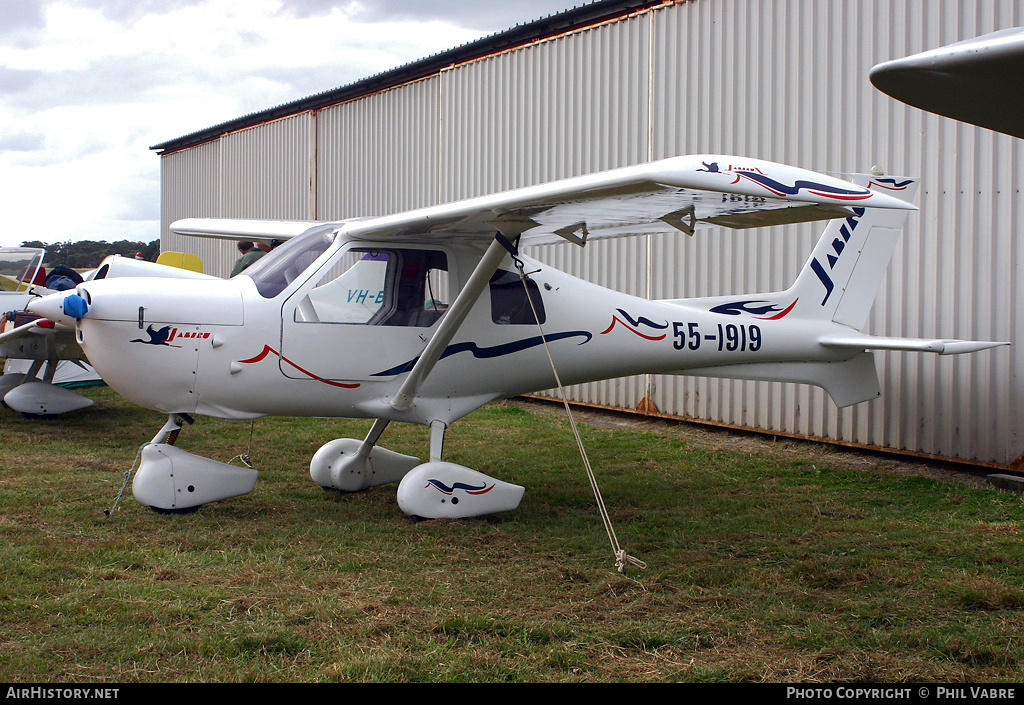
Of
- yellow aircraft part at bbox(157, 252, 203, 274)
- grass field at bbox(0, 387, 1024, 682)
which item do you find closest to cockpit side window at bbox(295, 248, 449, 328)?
grass field at bbox(0, 387, 1024, 682)

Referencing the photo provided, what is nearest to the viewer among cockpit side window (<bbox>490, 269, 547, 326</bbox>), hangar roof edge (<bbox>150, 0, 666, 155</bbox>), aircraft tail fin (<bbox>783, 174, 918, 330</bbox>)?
cockpit side window (<bbox>490, 269, 547, 326</bbox>)

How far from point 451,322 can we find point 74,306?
7.35 feet

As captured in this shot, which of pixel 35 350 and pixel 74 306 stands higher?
pixel 74 306

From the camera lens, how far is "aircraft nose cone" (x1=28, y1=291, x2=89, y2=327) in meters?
4.99

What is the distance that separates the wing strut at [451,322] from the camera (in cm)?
509

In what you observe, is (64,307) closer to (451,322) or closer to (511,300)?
(451,322)

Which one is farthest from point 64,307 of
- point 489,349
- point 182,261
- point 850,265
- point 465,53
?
point 465,53

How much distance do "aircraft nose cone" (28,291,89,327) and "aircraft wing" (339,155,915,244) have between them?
1.66 m

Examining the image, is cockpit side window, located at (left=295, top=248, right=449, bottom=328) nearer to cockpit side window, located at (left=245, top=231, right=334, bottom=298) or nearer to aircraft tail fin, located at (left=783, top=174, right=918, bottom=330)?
cockpit side window, located at (left=245, top=231, right=334, bottom=298)

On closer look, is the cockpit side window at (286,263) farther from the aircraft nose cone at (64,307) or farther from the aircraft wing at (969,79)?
the aircraft wing at (969,79)

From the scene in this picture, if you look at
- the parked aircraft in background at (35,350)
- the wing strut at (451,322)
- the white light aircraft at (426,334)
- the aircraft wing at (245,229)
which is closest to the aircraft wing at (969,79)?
the white light aircraft at (426,334)

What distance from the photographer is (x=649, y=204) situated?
15.1 ft

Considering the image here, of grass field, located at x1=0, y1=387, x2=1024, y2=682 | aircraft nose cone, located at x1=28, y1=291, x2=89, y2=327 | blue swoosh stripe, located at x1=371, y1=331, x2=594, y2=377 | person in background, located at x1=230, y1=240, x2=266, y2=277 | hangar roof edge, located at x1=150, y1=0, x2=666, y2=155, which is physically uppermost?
hangar roof edge, located at x1=150, y1=0, x2=666, y2=155

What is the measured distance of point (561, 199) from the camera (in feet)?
14.5
